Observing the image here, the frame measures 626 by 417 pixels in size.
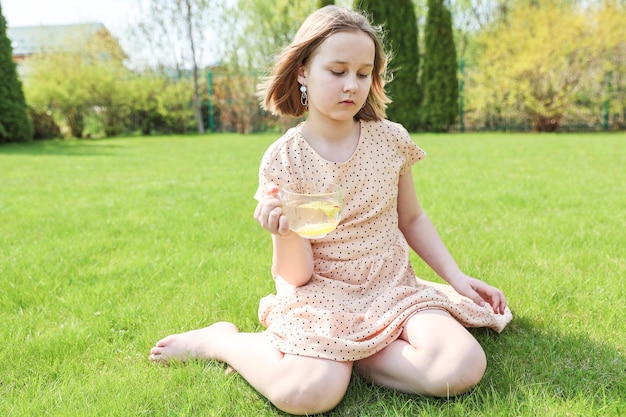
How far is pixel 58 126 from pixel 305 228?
1556cm

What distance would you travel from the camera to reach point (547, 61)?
46.9 feet

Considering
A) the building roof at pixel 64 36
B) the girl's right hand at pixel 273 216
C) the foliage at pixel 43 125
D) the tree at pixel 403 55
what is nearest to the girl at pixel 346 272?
the girl's right hand at pixel 273 216

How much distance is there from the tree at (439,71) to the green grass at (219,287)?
9.28 metres

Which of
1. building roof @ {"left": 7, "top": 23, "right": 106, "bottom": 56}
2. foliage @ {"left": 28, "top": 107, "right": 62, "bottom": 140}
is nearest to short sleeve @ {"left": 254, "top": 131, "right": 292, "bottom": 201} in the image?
foliage @ {"left": 28, "top": 107, "right": 62, "bottom": 140}

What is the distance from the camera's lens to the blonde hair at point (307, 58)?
1.96 metres

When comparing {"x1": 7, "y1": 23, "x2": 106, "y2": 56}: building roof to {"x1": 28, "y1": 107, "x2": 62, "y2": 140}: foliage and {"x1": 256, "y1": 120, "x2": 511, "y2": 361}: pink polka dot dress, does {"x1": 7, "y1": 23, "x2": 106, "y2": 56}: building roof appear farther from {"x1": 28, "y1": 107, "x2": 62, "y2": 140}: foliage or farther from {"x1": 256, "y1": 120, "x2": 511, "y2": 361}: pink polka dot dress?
{"x1": 256, "y1": 120, "x2": 511, "y2": 361}: pink polka dot dress

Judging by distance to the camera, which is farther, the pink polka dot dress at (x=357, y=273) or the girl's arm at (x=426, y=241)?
the girl's arm at (x=426, y=241)

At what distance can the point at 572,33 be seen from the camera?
46.5 ft

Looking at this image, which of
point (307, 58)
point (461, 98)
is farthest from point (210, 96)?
point (307, 58)

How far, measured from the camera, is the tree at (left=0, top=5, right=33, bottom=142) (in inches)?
493

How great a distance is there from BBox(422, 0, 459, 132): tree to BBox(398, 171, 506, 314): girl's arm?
1348 centimetres

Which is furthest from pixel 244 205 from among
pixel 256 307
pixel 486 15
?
pixel 486 15

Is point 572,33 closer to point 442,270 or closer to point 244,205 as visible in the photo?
point 244,205

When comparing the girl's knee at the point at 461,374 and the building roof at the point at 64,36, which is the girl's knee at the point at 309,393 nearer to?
the girl's knee at the point at 461,374
